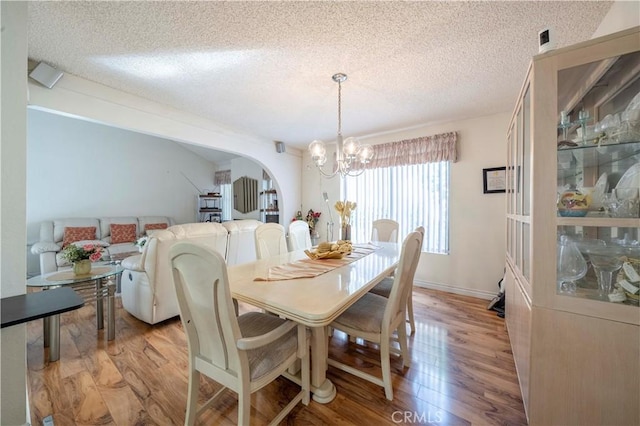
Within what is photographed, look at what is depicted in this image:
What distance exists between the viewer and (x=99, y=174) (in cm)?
476

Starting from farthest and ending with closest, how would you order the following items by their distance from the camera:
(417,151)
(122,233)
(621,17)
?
(122,233), (417,151), (621,17)

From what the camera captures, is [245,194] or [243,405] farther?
[245,194]

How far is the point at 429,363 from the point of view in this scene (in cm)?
172

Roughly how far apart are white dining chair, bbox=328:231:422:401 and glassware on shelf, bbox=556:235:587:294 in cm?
65

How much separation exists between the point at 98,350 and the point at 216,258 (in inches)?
77.9

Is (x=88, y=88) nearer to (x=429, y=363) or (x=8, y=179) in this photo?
(x=8, y=179)

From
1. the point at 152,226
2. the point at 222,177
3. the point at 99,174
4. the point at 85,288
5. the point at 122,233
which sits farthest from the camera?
the point at 222,177

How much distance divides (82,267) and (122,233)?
3.01m

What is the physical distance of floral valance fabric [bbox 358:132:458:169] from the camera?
3.10m

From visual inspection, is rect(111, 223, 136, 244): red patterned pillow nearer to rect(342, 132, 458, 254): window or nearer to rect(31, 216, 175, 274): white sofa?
rect(31, 216, 175, 274): white sofa

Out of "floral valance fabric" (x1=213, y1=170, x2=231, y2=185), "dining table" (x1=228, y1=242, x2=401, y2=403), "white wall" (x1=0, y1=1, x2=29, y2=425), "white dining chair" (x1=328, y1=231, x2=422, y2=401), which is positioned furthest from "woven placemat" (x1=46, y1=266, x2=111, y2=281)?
"floral valance fabric" (x1=213, y1=170, x2=231, y2=185)

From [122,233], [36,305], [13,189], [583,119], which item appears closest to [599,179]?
[583,119]

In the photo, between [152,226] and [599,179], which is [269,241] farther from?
[152,226]

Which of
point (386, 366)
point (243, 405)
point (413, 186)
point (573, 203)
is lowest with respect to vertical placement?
point (386, 366)
